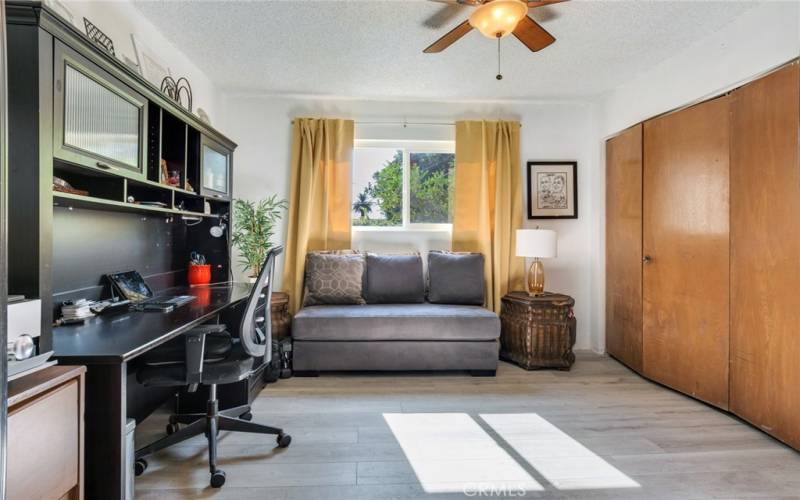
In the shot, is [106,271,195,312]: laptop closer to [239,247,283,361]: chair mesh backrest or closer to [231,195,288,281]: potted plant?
[239,247,283,361]: chair mesh backrest

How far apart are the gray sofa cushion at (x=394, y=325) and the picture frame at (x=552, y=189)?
1.37 m

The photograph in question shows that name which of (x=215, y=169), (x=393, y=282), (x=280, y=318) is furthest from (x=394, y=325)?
(x=215, y=169)

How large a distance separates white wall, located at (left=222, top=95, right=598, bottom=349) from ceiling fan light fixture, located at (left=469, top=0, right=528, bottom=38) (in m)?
1.79

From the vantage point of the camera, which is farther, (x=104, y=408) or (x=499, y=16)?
(x=499, y=16)

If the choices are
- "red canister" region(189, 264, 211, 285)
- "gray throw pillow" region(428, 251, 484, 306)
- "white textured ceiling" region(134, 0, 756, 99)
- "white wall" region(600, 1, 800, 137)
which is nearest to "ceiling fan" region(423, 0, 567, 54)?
"white textured ceiling" region(134, 0, 756, 99)

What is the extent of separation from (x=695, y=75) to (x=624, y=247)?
4.43 ft

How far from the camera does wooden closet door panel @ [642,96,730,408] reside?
231cm

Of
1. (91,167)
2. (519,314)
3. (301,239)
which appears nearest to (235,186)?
(301,239)

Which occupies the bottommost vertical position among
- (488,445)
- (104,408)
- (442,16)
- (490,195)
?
(488,445)

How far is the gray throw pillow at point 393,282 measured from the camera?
11.0ft

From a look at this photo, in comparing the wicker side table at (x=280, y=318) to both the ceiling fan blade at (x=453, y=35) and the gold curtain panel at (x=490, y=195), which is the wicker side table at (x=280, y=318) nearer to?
the gold curtain panel at (x=490, y=195)

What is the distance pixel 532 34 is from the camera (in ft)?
6.60

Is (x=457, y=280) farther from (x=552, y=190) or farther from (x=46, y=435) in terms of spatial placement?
(x=46, y=435)

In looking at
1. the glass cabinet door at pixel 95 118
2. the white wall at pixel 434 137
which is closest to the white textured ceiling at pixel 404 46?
the white wall at pixel 434 137
